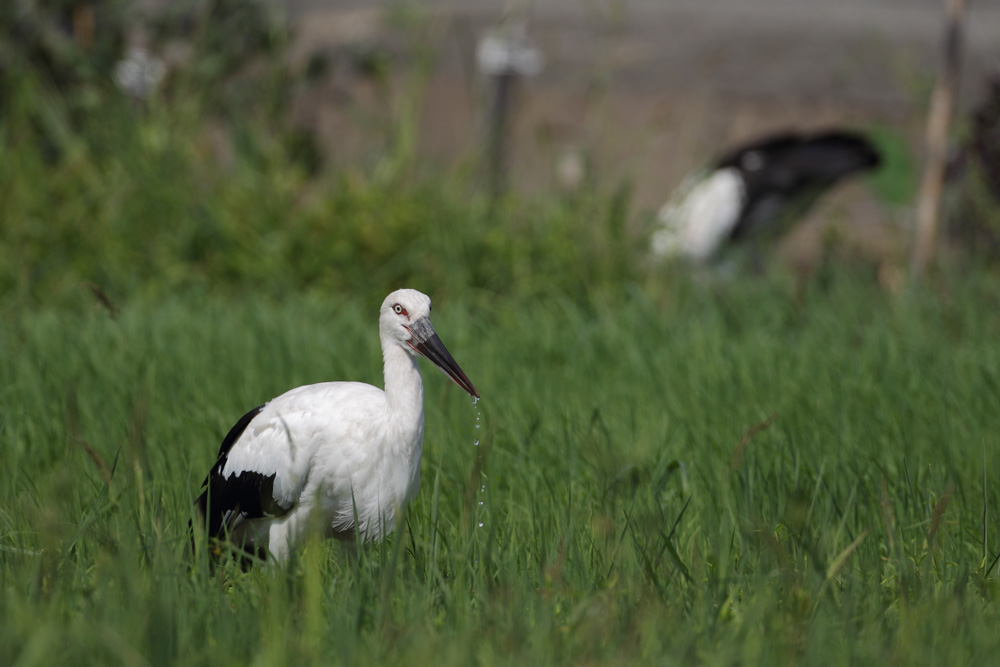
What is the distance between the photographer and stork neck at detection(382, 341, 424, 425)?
2770 mm

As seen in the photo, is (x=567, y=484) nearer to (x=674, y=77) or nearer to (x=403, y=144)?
(x=403, y=144)

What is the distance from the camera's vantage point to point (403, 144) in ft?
22.9

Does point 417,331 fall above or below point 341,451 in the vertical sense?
above

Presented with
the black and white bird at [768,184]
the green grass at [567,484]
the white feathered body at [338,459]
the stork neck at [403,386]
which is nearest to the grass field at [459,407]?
the green grass at [567,484]

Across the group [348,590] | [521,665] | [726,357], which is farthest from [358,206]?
[521,665]

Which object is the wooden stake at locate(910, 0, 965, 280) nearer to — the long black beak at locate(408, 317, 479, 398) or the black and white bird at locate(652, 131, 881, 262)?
the black and white bird at locate(652, 131, 881, 262)

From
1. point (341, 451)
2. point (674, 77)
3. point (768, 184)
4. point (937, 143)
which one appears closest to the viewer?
point (341, 451)

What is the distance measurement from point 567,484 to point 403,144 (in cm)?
415

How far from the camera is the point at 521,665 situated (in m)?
1.98

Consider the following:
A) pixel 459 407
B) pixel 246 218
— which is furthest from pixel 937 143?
pixel 246 218

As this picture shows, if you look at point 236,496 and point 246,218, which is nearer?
point 236,496

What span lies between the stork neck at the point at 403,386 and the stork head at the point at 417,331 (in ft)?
0.10

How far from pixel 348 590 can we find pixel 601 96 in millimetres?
4741

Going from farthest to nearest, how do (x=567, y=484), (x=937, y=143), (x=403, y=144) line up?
(x=403, y=144), (x=937, y=143), (x=567, y=484)
